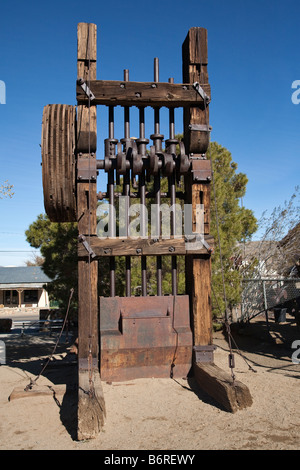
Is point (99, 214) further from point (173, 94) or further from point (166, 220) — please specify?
point (173, 94)

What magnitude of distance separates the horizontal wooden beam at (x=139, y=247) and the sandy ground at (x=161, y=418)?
1.55 m

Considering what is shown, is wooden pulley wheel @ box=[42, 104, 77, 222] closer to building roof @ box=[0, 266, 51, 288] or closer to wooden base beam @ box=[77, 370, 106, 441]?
wooden base beam @ box=[77, 370, 106, 441]

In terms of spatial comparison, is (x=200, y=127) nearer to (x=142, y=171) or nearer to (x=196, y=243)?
(x=142, y=171)

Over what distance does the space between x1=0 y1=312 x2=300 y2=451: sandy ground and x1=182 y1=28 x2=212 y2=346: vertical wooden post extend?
30.3 inches

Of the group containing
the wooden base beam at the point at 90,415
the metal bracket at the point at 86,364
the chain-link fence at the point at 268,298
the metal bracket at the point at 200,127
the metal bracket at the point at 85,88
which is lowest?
the wooden base beam at the point at 90,415

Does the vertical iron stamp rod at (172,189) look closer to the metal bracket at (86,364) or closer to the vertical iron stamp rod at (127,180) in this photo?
the vertical iron stamp rod at (127,180)

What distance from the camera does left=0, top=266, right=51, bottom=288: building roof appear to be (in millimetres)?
35812

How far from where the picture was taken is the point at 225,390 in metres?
3.88

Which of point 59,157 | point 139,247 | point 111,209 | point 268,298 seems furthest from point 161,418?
point 268,298

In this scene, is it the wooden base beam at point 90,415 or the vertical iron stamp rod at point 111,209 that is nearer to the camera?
the wooden base beam at point 90,415

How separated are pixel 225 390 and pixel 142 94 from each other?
12.3 feet

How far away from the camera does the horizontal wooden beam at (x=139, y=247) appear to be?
195 inches

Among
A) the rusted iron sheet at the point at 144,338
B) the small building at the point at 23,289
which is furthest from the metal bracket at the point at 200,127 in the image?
the small building at the point at 23,289

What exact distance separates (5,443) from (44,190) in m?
2.90
